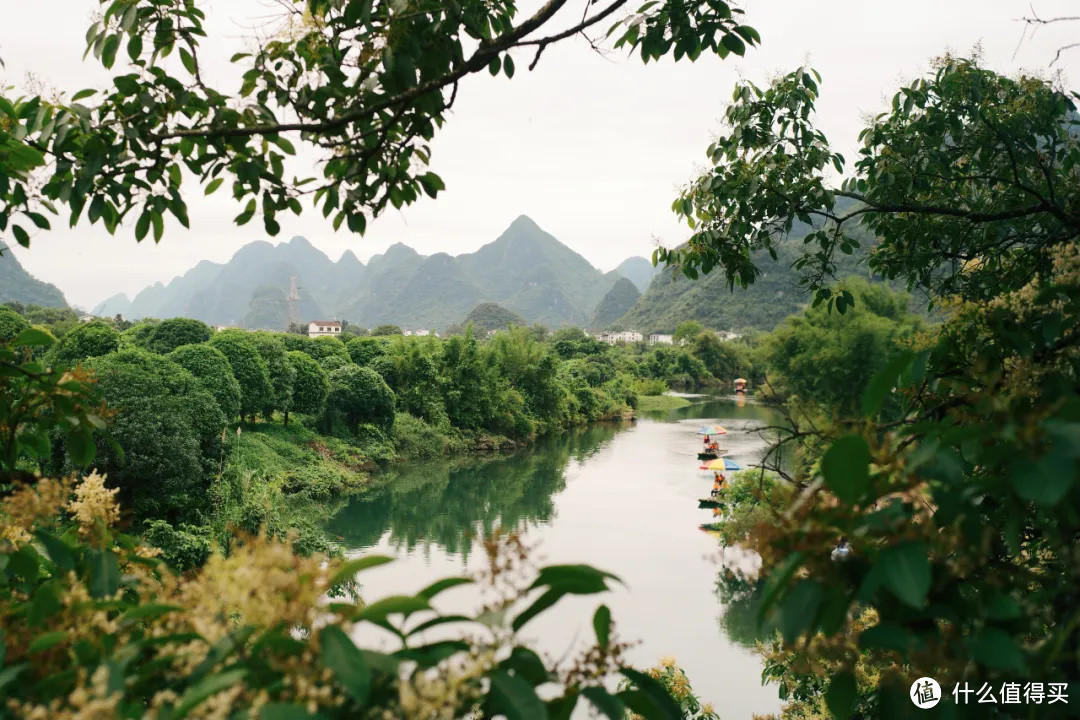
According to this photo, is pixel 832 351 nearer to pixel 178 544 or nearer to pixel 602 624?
pixel 178 544

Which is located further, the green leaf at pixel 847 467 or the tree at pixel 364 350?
the tree at pixel 364 350

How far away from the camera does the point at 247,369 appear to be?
40.1 ft

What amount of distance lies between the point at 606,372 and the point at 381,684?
106ft

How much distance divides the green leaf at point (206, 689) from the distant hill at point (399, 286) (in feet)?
375

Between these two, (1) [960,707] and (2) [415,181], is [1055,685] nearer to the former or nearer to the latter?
(1) [960,707]

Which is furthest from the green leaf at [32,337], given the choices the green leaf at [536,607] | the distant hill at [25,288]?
the distant hill at [25,288]

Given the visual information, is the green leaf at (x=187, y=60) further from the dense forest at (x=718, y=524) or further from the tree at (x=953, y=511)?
the tree at (x=953, y=511)

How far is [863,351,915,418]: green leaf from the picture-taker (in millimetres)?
578

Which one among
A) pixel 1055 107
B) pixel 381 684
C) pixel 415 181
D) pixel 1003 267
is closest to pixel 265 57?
pixel 415 181

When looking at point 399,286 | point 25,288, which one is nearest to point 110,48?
point 25,288

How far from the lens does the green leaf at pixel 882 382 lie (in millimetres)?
578

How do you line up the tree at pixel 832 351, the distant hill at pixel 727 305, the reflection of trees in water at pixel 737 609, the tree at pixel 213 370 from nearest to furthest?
the reflection of trees in water at pixel 737 609 < the tree at pixel 213 370 < the tree at pixel 832 351 < the distant hill at pixel 727 305

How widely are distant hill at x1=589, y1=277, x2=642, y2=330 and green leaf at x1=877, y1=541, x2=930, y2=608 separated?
106494mm

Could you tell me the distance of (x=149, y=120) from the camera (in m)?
1.38
